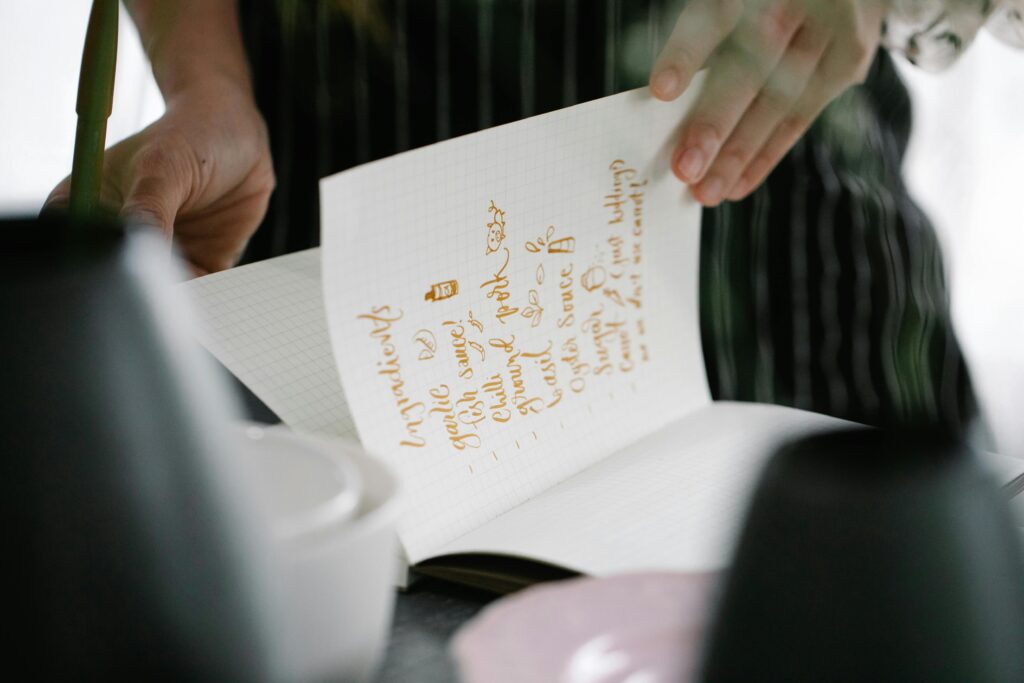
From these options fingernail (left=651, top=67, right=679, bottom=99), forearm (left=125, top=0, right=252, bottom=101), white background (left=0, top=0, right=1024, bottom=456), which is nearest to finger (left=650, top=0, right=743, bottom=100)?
fingernail (left=651, top=67, right=679, bottom=99)

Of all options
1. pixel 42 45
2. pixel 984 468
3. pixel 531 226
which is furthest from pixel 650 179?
pixel 42 45

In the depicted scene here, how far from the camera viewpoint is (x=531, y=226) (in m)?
0.37

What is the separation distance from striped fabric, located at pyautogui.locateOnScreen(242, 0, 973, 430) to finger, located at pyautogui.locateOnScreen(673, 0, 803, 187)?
8 cm

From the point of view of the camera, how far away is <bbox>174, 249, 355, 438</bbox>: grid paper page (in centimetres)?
36

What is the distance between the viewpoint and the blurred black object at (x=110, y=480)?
0.10 m

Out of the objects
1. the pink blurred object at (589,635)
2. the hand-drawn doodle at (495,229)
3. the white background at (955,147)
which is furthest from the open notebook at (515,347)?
the white background at (955,147)

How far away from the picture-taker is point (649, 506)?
0.35 m

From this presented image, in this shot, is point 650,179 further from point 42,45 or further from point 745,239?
point 42,45

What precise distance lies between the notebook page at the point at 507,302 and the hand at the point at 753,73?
0.04 ft

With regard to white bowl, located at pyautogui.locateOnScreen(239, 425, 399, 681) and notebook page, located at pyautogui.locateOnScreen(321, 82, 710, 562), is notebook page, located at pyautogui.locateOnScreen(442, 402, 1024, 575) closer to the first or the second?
notebook page, located at pyautogui.locateOnScreen(321, 82, 710, 562)

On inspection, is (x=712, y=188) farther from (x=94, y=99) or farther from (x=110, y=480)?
(x=110, y=480)

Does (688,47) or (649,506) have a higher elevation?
(688,47)

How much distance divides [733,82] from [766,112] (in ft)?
0.16

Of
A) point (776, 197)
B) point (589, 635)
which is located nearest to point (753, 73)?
point (776, 197)
